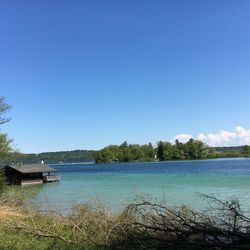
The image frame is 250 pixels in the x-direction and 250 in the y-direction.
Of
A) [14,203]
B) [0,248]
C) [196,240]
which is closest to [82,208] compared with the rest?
[0,248]

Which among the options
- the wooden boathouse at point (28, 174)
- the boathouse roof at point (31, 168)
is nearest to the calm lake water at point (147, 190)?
the wooden boathouse at point (28, 174)

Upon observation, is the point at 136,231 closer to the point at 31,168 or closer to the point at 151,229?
the point at 151,229

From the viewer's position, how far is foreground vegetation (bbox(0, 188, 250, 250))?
29.5 ft

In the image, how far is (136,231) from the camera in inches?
400

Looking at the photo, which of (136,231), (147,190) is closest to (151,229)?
(136,231)

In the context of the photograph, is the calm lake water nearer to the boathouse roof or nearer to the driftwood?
the driftwood

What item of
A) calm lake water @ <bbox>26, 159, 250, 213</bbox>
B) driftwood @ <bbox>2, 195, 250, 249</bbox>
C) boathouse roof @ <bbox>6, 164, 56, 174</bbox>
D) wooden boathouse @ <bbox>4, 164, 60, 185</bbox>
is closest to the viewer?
driftwood @ <bbox>2, 195, 250, 249</bbox>

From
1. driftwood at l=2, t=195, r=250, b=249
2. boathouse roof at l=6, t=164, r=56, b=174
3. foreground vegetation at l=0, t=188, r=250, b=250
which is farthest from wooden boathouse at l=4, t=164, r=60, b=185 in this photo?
driftwood at l=2, t=195, r=250, b=249

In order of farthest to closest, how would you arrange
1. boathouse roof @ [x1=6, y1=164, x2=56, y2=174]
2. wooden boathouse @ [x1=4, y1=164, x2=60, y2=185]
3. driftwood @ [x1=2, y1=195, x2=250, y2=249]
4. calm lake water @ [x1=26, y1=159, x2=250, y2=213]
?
boathouse roof @ [x1=6, y1=164, x2=56, y2=174] < wooden boathouse @ [x1=4, y1=164, x2=60, y2=185] < calm lake water @ [x1=26, y1=159, x2=250, y2=213] < driftwood @ [x1=2, y1=195, x2=250, y2=249]

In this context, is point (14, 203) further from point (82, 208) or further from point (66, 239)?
point (66, 239)

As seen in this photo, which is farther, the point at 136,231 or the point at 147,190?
the point at 147,190

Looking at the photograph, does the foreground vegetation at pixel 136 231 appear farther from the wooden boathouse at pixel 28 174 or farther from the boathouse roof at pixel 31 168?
the boathouse roof at pixel 31 168

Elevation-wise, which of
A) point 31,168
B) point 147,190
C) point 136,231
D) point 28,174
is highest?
point 31,168

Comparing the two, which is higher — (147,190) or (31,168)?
(31,168)
